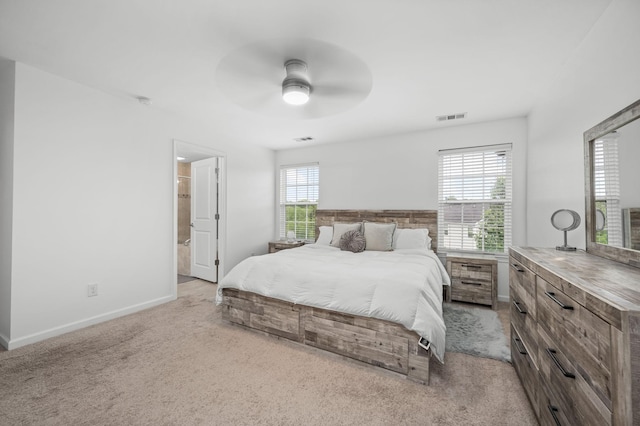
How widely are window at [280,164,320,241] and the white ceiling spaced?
8.43 feet

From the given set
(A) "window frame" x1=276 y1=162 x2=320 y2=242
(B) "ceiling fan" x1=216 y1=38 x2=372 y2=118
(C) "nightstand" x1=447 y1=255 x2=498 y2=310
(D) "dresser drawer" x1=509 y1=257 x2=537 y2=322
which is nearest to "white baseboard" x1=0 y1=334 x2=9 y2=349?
(B) "ceiling fan" x1=216 y1=38 x2=372 y2=118

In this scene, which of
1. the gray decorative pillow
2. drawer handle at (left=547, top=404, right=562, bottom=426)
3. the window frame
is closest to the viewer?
drawer handle at (left=547, top=404, right=562, bottom=426)

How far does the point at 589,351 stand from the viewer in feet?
3.05

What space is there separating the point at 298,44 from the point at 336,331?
205 cm

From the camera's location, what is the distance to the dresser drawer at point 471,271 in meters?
3.37

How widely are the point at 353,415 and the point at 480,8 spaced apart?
2566mm

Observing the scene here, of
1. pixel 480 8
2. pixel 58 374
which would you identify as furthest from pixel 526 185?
pixel 58 374

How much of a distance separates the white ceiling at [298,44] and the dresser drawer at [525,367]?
78.8 inches

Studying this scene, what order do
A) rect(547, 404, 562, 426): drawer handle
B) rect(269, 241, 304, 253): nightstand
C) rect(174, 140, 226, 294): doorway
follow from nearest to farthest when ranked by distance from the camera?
rect(547, 404, 562, 426): drawer handle, rect(174, 140, 226, 294): doorway, rect(269, 241, 304, 253): nightstand

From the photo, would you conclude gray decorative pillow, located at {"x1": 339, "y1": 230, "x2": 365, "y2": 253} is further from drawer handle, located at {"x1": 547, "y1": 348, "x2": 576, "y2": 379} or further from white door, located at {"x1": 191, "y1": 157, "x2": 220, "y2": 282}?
drawer handle, located at {"x1": 547, "y1": 348, "x2": 576, "y2": 379}

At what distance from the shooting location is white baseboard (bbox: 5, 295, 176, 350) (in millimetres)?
2330

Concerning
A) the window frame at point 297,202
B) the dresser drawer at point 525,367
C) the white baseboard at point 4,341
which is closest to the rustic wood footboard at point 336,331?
the dresser drawer at point 525,367

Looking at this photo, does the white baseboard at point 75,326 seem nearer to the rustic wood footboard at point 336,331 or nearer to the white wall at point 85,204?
the white wall at point 85,204

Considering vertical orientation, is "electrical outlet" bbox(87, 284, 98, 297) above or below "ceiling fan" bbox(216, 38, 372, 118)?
below
